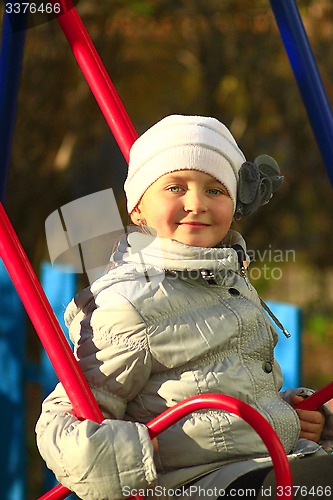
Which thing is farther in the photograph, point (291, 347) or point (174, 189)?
point (291, 347)

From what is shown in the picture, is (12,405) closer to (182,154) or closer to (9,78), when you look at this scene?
(9,78)

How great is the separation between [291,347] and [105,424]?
49.7 inches

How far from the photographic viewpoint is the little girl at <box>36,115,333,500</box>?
1487 mm

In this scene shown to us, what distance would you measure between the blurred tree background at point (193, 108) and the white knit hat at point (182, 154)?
246cm

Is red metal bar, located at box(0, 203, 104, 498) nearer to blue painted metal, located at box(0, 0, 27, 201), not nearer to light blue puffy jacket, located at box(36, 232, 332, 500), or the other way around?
light blue puffy jacket, located at box(36, 232, 332, 500)

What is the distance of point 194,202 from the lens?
1.70 m

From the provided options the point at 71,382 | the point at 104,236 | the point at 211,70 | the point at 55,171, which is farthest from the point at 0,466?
the point at 211,70

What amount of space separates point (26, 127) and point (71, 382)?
3.03 m

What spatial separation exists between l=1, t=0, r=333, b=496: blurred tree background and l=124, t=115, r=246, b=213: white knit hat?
2464 mm

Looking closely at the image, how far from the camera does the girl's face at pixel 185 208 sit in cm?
171

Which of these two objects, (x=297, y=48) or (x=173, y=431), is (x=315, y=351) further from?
(x=173, y=431)

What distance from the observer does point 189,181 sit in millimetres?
1718

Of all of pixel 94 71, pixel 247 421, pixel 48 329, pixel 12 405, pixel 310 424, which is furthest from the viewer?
pixel 12 405

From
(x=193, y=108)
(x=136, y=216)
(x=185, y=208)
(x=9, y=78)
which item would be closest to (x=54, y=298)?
(x=9, y=78)
